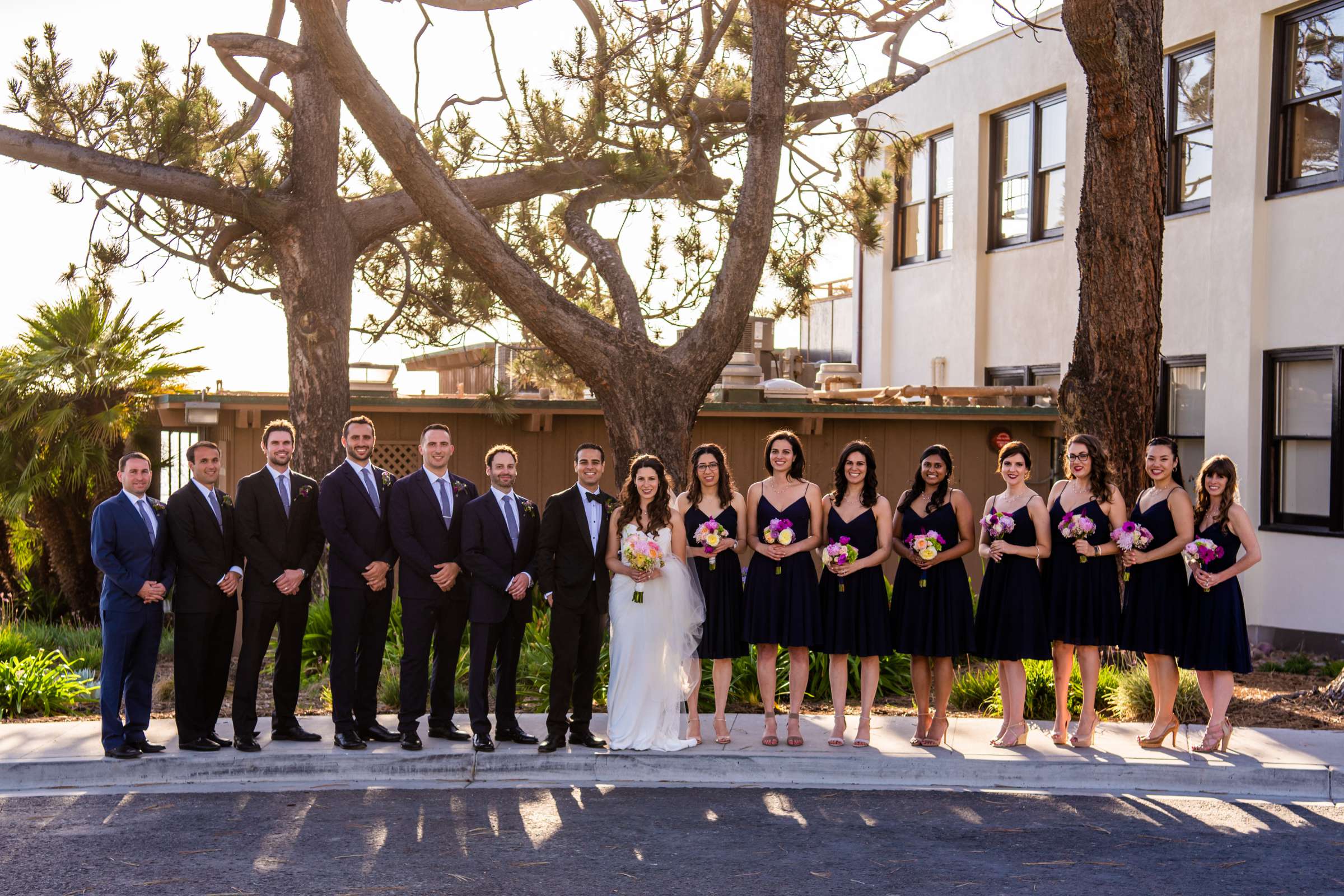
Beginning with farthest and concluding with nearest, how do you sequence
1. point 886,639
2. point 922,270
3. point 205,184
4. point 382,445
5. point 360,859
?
point 922,270, point 382,445, point 205,184, point 886,639, point 360,859

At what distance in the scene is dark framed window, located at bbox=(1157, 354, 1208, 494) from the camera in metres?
15.8

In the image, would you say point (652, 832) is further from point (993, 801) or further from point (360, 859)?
point (993, 801)

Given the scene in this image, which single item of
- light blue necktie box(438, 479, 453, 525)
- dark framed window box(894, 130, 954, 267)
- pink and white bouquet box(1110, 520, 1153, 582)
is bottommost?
pink and white bouquet box(1110, 520, 1153, 582)

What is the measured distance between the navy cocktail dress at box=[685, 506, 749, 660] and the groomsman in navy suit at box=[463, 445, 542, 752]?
1092mm

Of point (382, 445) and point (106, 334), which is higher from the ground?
point (106, 334)

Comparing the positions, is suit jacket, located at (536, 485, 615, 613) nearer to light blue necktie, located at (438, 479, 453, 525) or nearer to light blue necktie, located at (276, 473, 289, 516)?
light blue necktie, located at (438, 479, 453, 525)

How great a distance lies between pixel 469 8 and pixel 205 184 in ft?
10.3

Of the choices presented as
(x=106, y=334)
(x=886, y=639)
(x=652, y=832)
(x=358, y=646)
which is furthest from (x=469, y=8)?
(x=652, y=832)

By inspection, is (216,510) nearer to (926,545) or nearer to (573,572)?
(573,572)

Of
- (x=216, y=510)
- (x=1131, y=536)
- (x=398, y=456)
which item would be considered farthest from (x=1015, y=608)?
(x=398, y=456)

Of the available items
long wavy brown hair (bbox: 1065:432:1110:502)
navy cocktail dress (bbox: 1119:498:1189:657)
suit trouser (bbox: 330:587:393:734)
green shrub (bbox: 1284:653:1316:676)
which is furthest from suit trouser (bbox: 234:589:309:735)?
green shrub (bbox: 1284:653:1316:676)

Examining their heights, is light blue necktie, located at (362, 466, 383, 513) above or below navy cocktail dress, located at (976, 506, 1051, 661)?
above

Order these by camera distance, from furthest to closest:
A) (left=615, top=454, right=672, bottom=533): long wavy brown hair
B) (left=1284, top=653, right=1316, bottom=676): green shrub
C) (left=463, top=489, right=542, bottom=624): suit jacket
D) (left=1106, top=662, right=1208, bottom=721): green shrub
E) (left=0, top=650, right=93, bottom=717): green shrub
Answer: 1. (left=1284, top=653, right=1316, bottom=676): green shrub
2. (left=0, top=650, right=93, bottom=717): green shrub
3. (left=1106, top=662, right=1208, bottom=721): green shrub
4. (left=615, top=454, right=672, bottom=533): long wavy brown hair
5. (left=463, top=489, right=542, bottom=624): suit jacket

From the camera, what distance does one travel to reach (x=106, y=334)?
1542 cm
